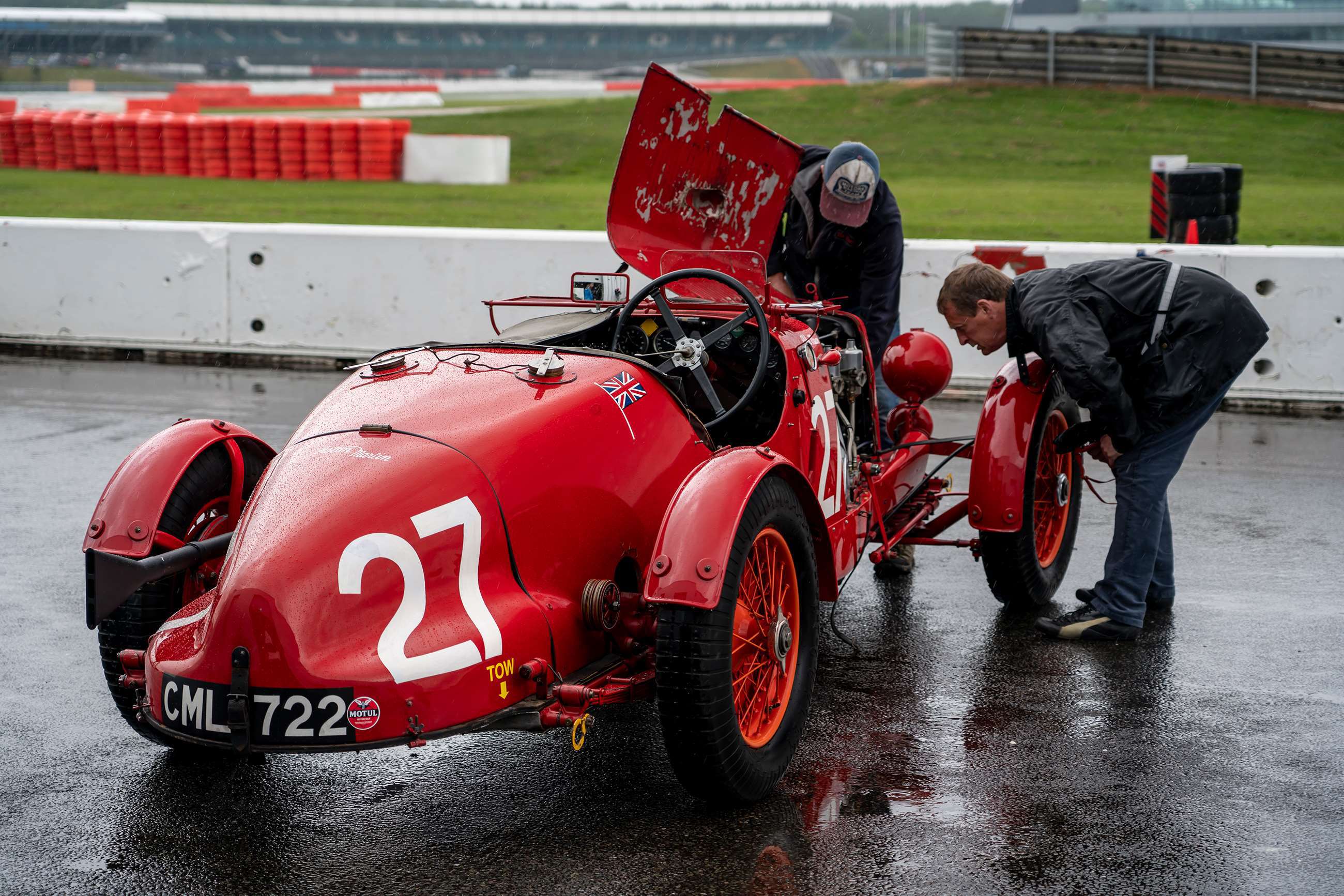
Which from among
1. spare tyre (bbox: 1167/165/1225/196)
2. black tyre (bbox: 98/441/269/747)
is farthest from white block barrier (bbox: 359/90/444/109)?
black tyre (bbox: 98/441/269/747)

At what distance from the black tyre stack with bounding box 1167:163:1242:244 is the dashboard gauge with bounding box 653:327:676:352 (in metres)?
12.2

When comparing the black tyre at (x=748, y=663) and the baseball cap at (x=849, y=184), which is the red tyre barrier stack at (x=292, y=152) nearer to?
the baseball cap at (x=849, y=184)

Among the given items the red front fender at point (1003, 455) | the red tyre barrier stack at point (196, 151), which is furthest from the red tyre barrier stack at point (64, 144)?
the red front fender at point (1003, 455)

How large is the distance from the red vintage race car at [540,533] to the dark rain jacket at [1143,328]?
2.01 ft

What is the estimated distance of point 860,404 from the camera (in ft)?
19.3

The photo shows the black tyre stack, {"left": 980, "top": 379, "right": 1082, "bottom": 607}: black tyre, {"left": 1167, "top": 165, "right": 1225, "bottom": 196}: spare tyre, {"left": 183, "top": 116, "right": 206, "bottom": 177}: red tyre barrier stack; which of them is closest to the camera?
{"left": 980, "top": 379, "right": 1082, "bottom": 607}: black tyre

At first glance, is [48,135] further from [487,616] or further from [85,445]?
[487,616]

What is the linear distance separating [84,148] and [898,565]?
27427mm

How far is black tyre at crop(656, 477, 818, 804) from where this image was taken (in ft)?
11.9

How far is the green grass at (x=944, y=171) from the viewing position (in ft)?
66.1

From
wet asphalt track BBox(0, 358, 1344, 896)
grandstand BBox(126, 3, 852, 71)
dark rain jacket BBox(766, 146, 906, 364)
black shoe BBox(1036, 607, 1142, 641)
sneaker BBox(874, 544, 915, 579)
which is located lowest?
wet asphalt track BBox(0, 358, 1344, 896)

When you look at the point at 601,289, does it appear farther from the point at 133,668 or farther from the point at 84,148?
the point at 84,148

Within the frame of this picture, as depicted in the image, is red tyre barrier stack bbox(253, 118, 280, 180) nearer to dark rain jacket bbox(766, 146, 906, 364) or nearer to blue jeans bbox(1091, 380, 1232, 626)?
dark rain jacket bbox(766, 146, 906, 364)

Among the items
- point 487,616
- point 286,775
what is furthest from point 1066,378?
point 286,775
